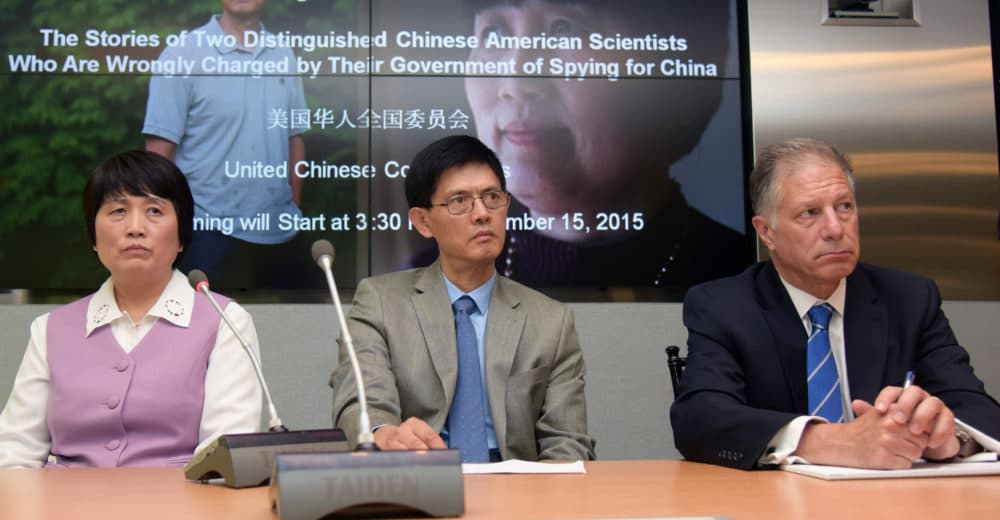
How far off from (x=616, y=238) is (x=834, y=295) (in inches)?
48.7

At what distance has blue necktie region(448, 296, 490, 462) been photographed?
239 centimetres

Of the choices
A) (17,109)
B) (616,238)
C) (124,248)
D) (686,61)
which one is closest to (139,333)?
(124,248)

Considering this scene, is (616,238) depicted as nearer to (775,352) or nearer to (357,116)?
(357,116)

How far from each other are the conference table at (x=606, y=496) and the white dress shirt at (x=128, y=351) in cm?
45

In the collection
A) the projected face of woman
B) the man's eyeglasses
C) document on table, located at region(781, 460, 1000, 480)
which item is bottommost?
document on table, located at region(781, 460, 1000, 480)

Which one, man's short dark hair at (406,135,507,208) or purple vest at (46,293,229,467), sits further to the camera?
man's short dark hair at (406,135,507,208)

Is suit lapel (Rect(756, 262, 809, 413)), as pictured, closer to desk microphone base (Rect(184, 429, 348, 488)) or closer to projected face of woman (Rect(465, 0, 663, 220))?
desk microphone base (Rect(184, 429, 348, 488))

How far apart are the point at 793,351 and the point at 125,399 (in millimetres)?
1458

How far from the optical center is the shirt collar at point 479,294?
8.46 ft

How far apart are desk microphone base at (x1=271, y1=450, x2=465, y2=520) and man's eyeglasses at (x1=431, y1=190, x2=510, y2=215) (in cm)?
132

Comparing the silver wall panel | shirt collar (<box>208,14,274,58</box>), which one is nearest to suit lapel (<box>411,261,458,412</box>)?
shirt collar (<box>208,14,274,58</box>)

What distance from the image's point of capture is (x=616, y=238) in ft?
11.2

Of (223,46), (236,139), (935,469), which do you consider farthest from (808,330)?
(223,46)

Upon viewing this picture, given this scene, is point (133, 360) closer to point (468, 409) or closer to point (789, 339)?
point (468, 409)
